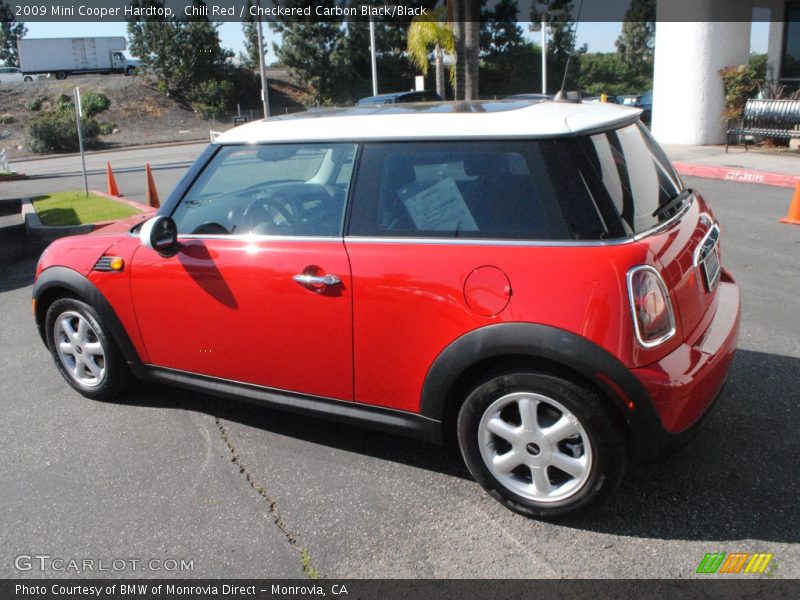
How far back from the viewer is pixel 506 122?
297cm

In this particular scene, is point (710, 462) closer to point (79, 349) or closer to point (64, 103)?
point (79, 349)

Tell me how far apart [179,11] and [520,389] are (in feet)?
164

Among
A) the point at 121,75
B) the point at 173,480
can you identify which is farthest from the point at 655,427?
the point at 121,75

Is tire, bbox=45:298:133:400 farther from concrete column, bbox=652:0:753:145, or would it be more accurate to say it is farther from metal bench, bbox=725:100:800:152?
concrete column, bbox=652:0:753:145

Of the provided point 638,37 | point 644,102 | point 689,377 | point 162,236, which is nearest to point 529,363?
point 689,377

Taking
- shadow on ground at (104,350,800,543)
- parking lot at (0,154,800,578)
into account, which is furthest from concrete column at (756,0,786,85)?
shadow on ground at (104,350,800,543)

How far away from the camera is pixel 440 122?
3113mm

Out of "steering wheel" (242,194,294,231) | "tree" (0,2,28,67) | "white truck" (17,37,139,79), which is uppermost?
"tree" (0,2,28,67)

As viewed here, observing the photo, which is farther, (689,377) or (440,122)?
(440,122)

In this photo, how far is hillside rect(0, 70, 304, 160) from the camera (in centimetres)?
3998

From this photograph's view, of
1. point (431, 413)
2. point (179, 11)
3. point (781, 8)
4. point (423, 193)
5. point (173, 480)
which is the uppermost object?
point (179, 11)

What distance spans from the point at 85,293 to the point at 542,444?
266 cm

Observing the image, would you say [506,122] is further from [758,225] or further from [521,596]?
[758,225]

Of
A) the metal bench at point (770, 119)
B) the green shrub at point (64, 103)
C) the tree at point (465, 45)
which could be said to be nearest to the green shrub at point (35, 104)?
the green shrub at point (64, 103)
